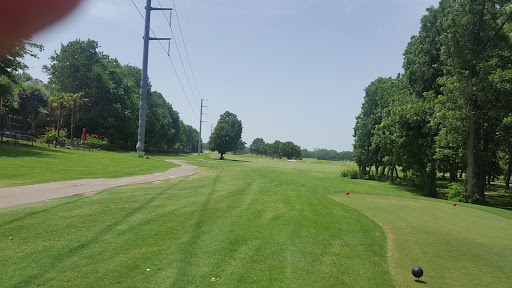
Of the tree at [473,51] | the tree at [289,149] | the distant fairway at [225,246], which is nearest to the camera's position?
the distant fairway at [225,246]

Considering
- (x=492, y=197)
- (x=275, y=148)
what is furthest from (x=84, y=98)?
(x=275, y=148)

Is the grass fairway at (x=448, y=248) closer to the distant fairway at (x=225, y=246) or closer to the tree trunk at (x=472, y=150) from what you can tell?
the distant fairway at (x=225, y=246)

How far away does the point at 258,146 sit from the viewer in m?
187

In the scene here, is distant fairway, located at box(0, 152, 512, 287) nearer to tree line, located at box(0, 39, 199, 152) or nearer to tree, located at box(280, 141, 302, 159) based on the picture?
tree line, located at box(0, 39, 199, 152)

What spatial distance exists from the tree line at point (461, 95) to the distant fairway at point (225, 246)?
11.4 meters

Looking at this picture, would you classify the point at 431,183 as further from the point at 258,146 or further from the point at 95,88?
the point at 258,146

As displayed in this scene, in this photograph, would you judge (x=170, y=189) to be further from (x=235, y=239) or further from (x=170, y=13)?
(x=170, y=13)

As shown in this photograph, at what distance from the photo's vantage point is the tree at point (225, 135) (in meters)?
82.6

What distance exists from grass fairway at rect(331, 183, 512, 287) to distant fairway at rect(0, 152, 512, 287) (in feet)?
0.13

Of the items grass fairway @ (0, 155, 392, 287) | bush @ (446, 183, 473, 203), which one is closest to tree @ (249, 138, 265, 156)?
bush @ (446, 183, 473, 203)

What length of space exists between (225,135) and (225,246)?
7675 centimetres

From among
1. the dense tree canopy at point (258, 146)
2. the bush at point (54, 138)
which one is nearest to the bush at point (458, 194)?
the bush at point (54, 138)

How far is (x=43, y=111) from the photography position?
6731 centimetres

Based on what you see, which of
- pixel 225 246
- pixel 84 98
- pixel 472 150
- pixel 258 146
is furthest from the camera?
pixel 258 146
